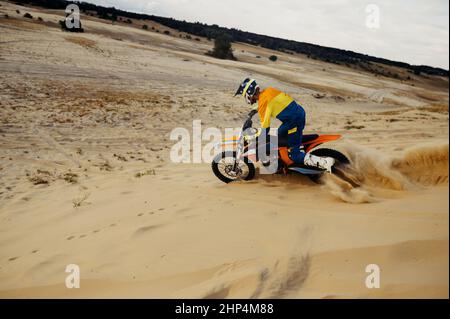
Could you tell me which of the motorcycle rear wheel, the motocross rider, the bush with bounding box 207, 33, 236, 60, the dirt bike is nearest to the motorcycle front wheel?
the dirt bike

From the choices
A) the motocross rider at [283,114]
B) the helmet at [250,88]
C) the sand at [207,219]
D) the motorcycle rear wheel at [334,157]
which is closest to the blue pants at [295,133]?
the motocross rider at [283,114]

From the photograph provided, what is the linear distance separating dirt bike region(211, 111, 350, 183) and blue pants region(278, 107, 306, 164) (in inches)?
2.9

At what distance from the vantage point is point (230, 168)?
20.3ft

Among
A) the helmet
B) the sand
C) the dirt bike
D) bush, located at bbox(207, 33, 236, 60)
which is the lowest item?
the sand

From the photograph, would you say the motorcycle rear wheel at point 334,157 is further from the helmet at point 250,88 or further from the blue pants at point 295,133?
the helmet at point 250,88

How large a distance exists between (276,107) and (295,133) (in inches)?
20.9

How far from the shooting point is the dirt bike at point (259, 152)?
5.46 m

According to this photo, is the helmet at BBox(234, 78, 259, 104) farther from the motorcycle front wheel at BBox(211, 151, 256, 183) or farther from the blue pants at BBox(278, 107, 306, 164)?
the motorcycle front wheel at BBox(211, 151, 256, 183)

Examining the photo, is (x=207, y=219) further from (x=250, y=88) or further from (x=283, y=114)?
(x=250, y=88)

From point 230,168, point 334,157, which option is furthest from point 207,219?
point 334,157

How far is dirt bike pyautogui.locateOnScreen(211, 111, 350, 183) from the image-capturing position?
546 cm

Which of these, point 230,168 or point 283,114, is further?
point 230,168

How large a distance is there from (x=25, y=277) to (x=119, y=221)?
1373 millimetres

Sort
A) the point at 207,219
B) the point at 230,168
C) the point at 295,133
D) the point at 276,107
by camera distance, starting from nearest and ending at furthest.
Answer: the point at 207,219 → the point at 276,107 → the point at 295,133 → the point at 230,168
